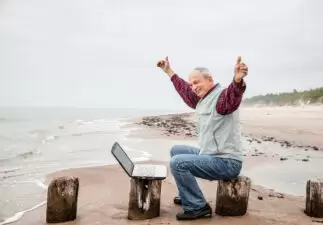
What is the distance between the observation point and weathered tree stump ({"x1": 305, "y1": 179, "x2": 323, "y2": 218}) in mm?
4918

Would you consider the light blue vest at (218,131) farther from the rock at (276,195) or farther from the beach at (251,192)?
the rock at (276,195)

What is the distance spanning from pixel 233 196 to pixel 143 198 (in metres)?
1.16

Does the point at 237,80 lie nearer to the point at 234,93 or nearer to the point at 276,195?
the point at 234,93

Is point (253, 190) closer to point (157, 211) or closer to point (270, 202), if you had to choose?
point (270, 202)

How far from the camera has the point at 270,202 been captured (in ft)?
18.8

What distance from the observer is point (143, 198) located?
475 cm

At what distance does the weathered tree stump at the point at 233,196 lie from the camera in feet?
15.6

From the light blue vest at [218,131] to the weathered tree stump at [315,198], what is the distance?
1.26 m

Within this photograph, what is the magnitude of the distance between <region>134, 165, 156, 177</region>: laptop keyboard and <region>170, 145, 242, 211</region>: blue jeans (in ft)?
1.13

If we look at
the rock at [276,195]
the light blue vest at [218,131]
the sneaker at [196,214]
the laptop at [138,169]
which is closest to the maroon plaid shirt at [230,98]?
the light blue vest at [218,131]

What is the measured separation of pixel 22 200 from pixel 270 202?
423 centimetres

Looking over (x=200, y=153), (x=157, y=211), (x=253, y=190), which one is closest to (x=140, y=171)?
(x=157, y=211)

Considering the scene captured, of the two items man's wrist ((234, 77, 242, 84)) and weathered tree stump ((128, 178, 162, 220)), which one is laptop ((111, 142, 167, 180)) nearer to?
weathered tree stump ((128, 178, 162, 220))

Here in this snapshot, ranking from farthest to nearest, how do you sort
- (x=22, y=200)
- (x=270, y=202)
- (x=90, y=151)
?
(x=90, y=151) < (x=22, y=200) < (x=270, y=202)
